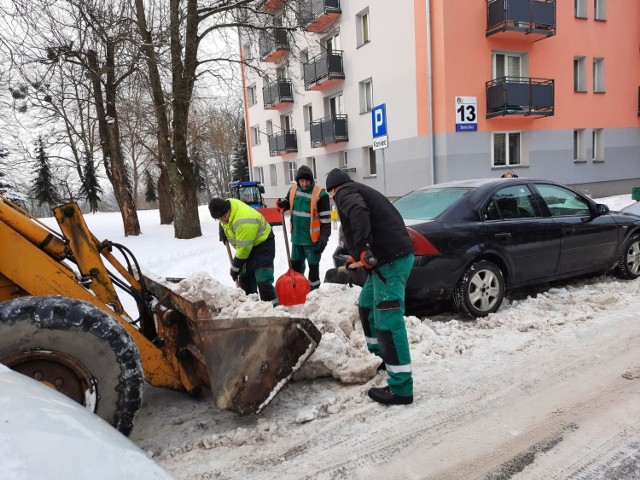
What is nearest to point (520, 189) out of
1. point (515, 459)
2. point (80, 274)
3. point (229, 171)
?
point (515, 459)

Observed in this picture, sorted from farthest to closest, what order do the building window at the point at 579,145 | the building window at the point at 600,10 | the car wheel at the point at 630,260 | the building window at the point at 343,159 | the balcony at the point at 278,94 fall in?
1. the balcony at the point at 278,94
2. the building window at the point at 343,159
3. the building window at the point at 579,145
4. the building window at the point at 600,10
5. the car wheel at the point at 630,260

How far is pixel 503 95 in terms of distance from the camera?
54.6 ft

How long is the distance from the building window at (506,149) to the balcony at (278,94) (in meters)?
12.4

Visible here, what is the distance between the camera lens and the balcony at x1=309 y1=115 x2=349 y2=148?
2141cm

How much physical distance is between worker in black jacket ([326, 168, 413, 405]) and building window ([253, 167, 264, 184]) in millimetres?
28971

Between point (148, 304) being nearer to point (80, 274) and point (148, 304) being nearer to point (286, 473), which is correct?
point (80, 274)

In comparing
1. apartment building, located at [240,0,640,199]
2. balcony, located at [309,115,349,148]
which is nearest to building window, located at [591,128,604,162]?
apartment building, located at [240,0,640,199]

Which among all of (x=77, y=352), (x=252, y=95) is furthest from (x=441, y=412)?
(x=252, y=95)

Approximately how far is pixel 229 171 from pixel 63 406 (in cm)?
5350

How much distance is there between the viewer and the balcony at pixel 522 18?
53.7ft

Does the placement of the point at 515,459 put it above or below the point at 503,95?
below

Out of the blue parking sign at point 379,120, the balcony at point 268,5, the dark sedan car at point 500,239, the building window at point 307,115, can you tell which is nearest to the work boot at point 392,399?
the dark sedan car at point 500,239

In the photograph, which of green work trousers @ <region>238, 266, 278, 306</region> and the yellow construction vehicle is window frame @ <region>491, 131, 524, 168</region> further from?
the yellow construction vehicle

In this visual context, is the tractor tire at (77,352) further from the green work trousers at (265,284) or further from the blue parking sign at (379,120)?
the blue parking sign at (379,120)
